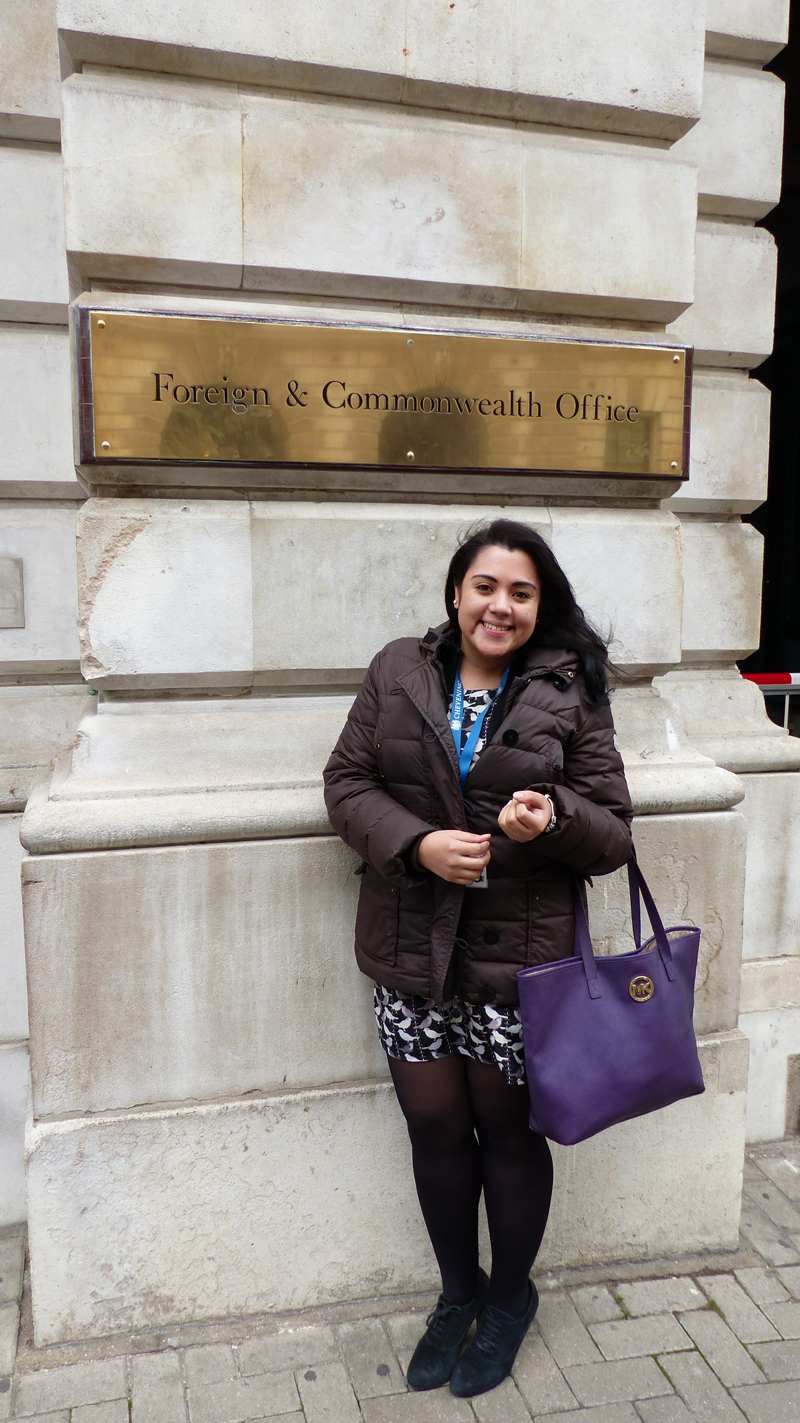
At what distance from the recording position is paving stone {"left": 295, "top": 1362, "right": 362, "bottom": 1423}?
8.15 ft

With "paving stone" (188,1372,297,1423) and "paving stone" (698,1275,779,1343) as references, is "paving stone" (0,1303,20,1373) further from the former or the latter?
"paving stone" (698,1275,779,1343)

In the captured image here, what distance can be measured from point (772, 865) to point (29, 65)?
361cm

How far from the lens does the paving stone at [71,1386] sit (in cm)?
252

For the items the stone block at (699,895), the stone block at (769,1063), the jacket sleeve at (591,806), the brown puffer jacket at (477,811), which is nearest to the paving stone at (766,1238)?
the stone block at (769,1063)

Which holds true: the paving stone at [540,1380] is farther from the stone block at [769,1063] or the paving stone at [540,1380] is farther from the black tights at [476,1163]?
the stone block at [769,1063]

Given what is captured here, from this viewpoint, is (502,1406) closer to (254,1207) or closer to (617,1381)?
(617,1381)

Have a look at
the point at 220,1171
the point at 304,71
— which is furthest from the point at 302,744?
the point at 304,71

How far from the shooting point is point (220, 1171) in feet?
9.17

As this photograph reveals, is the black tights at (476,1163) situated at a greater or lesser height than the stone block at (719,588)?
lesser

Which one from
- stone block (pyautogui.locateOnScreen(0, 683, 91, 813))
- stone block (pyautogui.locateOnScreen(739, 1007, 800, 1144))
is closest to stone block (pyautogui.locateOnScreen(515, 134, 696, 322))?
stone block (pyautogui.locateOnScreen(0, 683, 91, 813))

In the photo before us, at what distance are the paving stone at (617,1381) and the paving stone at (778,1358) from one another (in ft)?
0.92

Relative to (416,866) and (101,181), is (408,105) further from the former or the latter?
(416,866)

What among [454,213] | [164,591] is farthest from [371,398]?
[164,591]

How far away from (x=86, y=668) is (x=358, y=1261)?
1838 mm
